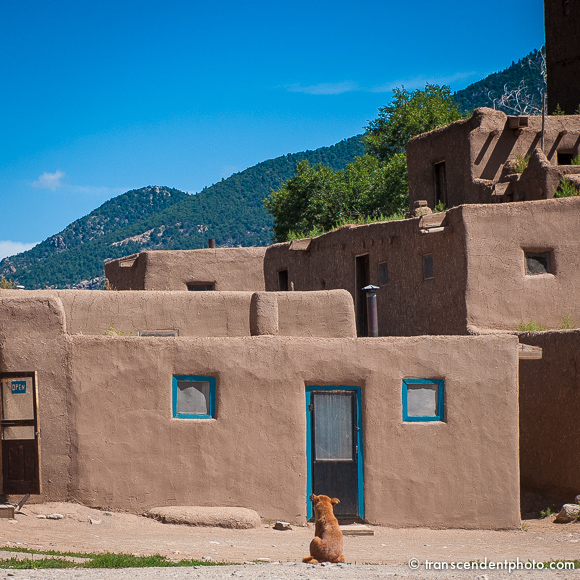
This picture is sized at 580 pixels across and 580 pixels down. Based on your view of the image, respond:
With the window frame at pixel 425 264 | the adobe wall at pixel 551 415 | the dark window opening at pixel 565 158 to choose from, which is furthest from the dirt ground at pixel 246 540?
the dark window opening at pixel 565 158

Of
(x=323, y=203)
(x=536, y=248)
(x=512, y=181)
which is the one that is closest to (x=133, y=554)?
(x=536, y=248)

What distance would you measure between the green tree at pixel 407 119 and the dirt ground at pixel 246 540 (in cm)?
2486

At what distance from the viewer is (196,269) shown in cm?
2102

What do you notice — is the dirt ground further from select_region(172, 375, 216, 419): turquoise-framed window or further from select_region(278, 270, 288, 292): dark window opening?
select_region(278, 270, 288, 292): dark window opening

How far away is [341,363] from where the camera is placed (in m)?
12.1

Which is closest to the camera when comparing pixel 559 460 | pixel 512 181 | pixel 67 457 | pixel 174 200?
pixel 67 457

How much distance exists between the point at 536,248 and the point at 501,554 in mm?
6651

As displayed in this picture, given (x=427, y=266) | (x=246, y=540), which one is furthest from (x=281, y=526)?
(x=427, y=266)

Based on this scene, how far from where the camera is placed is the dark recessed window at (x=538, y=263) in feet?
51.5

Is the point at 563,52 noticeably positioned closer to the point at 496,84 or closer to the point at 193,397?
the point at 193,397

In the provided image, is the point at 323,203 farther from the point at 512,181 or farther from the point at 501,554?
the point at 501,554

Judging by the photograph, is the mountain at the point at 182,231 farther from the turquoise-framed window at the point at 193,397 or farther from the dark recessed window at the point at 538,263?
the turquoise-framed window at the point at 193,397

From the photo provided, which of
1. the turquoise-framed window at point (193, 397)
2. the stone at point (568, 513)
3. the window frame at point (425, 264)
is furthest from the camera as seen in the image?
the window frame at point (425, 264)

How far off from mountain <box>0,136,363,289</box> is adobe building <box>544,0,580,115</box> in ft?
187
